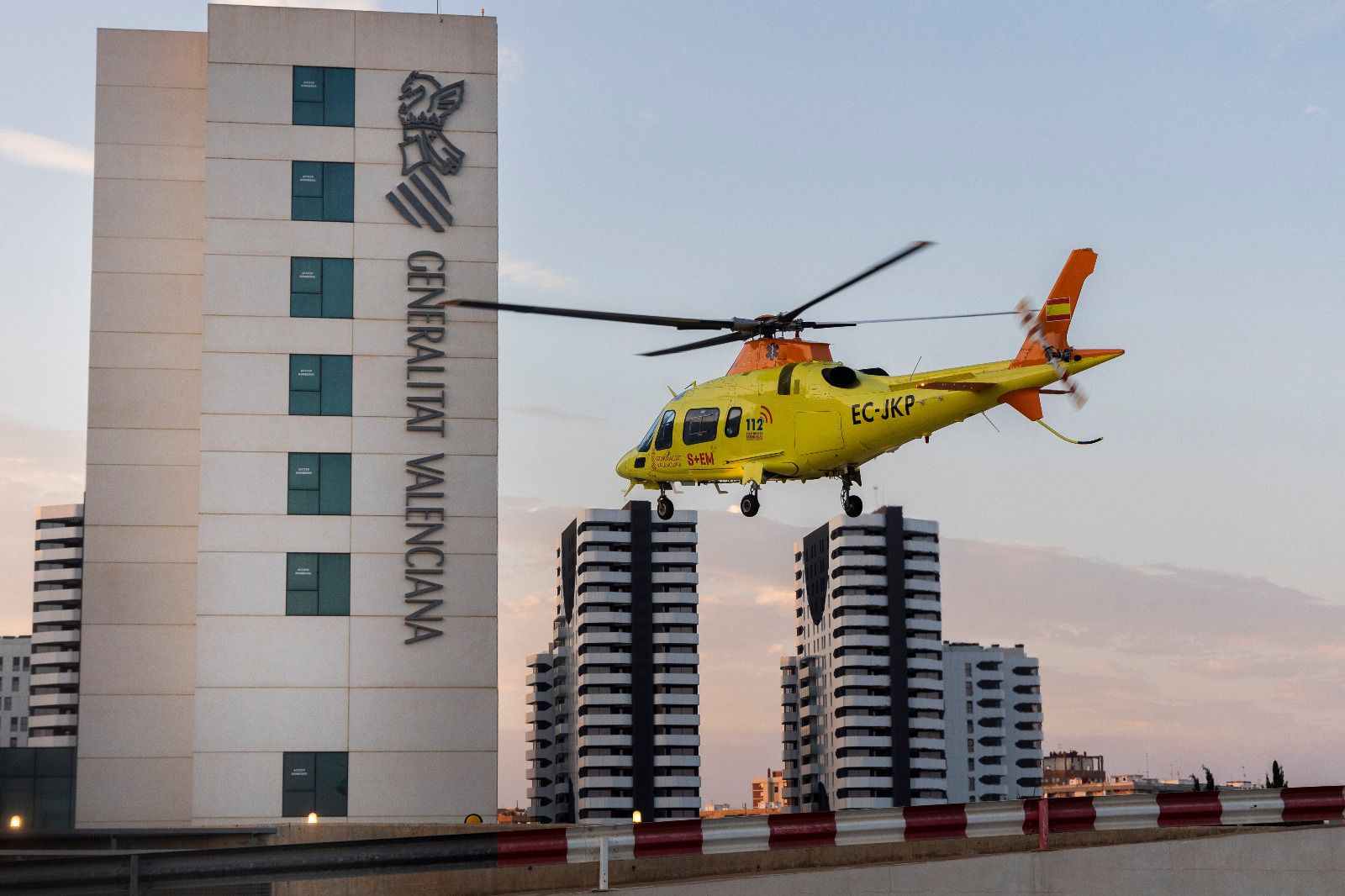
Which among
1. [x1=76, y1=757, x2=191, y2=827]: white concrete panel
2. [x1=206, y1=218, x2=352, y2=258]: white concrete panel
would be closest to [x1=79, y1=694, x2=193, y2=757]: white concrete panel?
[x1=76, y1=757, x2=191, y2=827]: white concrete panel

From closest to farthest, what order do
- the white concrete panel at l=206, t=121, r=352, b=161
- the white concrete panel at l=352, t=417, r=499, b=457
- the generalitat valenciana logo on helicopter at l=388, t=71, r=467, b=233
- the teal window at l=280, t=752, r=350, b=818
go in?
1. the teal window at l=280, t=752, r=350, b=818
2. the white concrete panel at l=352, t=417, r=499, b=457
3. the white concrete panel at l=206, t=121, r=352, b=161
4. the generalitat valenciana logo on helicopter at l=388, t=71, r=467, b=233

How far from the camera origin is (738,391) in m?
34.5

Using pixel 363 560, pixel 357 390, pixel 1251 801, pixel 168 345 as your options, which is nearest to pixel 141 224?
pixel 168 345

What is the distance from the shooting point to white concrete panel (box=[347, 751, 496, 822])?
50031mm

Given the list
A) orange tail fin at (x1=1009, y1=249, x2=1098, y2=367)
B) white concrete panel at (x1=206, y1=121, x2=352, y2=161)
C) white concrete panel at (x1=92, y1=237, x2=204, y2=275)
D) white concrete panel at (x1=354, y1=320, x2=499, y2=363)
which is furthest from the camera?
white concrete panel at (x1=92, y1=237, x2=204, y2=275)

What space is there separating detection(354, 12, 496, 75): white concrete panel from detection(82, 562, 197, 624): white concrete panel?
52.5 ft

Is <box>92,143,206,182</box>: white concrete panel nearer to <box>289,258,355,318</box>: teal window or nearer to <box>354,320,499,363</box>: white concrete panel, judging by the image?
<box>289,258,355,318</box>: teal window

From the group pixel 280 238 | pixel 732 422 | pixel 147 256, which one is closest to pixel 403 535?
pixel 280 238

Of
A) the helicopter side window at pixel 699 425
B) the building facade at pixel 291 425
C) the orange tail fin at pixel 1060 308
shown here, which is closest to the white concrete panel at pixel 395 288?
the building facade at pixel 291 425

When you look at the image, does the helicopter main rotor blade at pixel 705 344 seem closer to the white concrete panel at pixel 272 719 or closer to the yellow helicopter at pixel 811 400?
the yellow helicopter at pixel 811 400

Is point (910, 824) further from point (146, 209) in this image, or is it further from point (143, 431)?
point (146, 209)

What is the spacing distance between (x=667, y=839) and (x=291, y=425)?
3221 centimetres

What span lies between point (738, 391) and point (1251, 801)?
1365 cm

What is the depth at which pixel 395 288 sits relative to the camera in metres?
53.2
